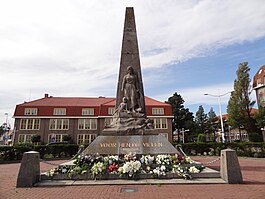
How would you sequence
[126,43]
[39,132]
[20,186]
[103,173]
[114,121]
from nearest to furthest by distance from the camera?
[20,186] → [103,173] → [114,121] → [126,43] → [39,132]

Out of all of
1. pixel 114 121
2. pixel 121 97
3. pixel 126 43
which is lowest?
pixel 114 121

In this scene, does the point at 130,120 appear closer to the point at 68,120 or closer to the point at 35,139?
the point at 68,120

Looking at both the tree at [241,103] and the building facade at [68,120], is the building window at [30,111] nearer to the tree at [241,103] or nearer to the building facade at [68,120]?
the building facade at [68,120]

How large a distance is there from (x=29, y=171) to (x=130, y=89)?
7002mm

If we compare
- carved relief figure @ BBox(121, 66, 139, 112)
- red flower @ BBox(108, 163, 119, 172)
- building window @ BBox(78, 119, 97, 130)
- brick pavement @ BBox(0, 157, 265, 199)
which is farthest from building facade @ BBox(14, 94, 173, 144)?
brick pavement @ BBox(0, 157, 265, 199)

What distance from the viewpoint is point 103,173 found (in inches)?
314

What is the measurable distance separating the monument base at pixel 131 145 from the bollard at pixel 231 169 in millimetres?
2382

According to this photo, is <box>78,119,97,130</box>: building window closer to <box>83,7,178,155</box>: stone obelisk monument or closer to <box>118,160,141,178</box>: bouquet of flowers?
<box>83,7,178,155</box>: stone obelisk monument

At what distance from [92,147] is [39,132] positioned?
35.5m

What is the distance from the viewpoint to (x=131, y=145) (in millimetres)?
10211

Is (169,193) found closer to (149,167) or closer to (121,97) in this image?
(149,167)

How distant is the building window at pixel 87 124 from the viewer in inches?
1699

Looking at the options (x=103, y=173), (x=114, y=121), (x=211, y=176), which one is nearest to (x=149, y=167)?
(x=103, y=173)

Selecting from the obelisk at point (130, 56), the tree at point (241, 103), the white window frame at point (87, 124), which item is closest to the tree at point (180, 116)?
the tree at point (241, 103)
